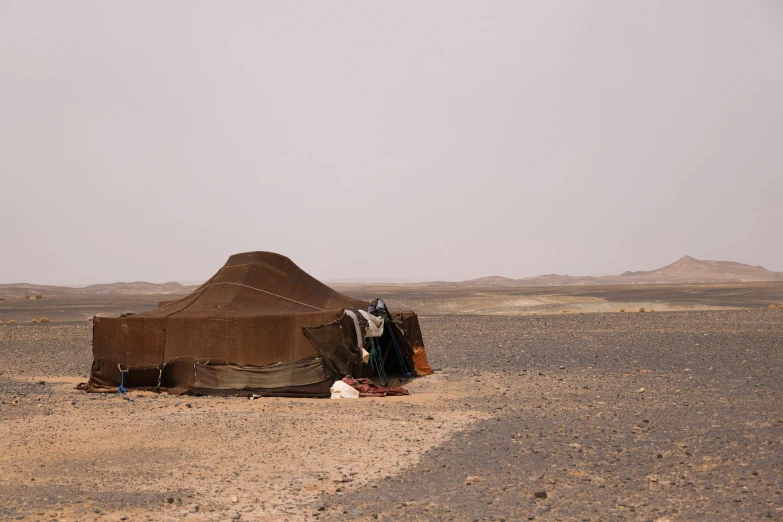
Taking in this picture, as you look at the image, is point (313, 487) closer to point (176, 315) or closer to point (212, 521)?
point (212, 521)

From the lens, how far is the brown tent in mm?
15039

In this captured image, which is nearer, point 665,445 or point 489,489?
point 489,489

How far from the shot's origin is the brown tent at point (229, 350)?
1504 centimetres

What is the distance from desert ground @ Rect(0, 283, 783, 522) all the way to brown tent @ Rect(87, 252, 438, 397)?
2.08 feet

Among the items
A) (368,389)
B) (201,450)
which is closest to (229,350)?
(368,389)

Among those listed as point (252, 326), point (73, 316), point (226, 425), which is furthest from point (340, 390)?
point (73, 316)

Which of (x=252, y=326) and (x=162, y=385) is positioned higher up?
(x=252, y=326)

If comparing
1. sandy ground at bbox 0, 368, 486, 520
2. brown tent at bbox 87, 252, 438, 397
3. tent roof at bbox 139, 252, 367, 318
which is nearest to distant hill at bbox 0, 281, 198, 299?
tent roof at bbox 139, 252, 367, 318

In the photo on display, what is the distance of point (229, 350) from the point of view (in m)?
15.3

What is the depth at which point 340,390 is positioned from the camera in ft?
48.0

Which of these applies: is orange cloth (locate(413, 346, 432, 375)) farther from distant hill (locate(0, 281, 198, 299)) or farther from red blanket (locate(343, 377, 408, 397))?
distant hill (locate(0, 281, 198, 299))

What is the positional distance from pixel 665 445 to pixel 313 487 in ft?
14.7

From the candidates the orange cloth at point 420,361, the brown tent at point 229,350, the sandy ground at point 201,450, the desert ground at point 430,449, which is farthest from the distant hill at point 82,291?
the desert ground at point 430,449

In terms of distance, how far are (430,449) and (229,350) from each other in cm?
643
